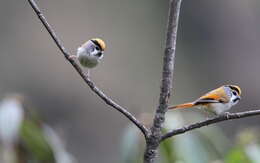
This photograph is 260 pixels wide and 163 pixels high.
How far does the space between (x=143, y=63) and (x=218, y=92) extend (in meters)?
6.38

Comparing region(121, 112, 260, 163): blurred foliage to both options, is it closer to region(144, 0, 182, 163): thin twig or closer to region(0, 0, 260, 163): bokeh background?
region(144, 0, 182, 163): thin twig

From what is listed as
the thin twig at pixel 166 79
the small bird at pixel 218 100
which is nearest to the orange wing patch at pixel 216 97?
the small bird at pixel 218 100

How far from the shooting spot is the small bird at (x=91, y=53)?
2.42 meters

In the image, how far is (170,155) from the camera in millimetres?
2627

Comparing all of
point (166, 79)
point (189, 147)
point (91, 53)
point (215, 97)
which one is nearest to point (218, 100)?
point (215, 97)

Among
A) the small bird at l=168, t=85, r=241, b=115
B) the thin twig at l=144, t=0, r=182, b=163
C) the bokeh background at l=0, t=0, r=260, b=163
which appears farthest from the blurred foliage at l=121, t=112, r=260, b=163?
the bokeh background at l=0, t=0, r=260, b=163

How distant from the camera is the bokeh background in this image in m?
8.48

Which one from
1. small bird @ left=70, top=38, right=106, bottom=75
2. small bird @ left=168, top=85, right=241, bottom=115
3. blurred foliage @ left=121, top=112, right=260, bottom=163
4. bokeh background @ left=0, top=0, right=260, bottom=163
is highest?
small bird @ left=70, top=38, right=106, bottom=75

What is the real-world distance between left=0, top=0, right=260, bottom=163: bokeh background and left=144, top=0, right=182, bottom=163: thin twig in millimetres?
6299

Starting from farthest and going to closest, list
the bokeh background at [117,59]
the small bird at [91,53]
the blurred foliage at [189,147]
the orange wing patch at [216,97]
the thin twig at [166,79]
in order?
the bokeh background at [117,59]
the orange wing patch at [216,97]
the blurred foliage at [189,147]
the small bird at [91,53]
the thin twig at [166,79]

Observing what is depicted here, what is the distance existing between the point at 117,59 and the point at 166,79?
749 cm

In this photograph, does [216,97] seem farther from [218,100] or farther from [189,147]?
[189,147]

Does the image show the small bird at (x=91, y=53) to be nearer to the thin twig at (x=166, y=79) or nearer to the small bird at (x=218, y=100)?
the small bird at (x=218, y=100)

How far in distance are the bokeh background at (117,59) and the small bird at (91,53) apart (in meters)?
5.45
